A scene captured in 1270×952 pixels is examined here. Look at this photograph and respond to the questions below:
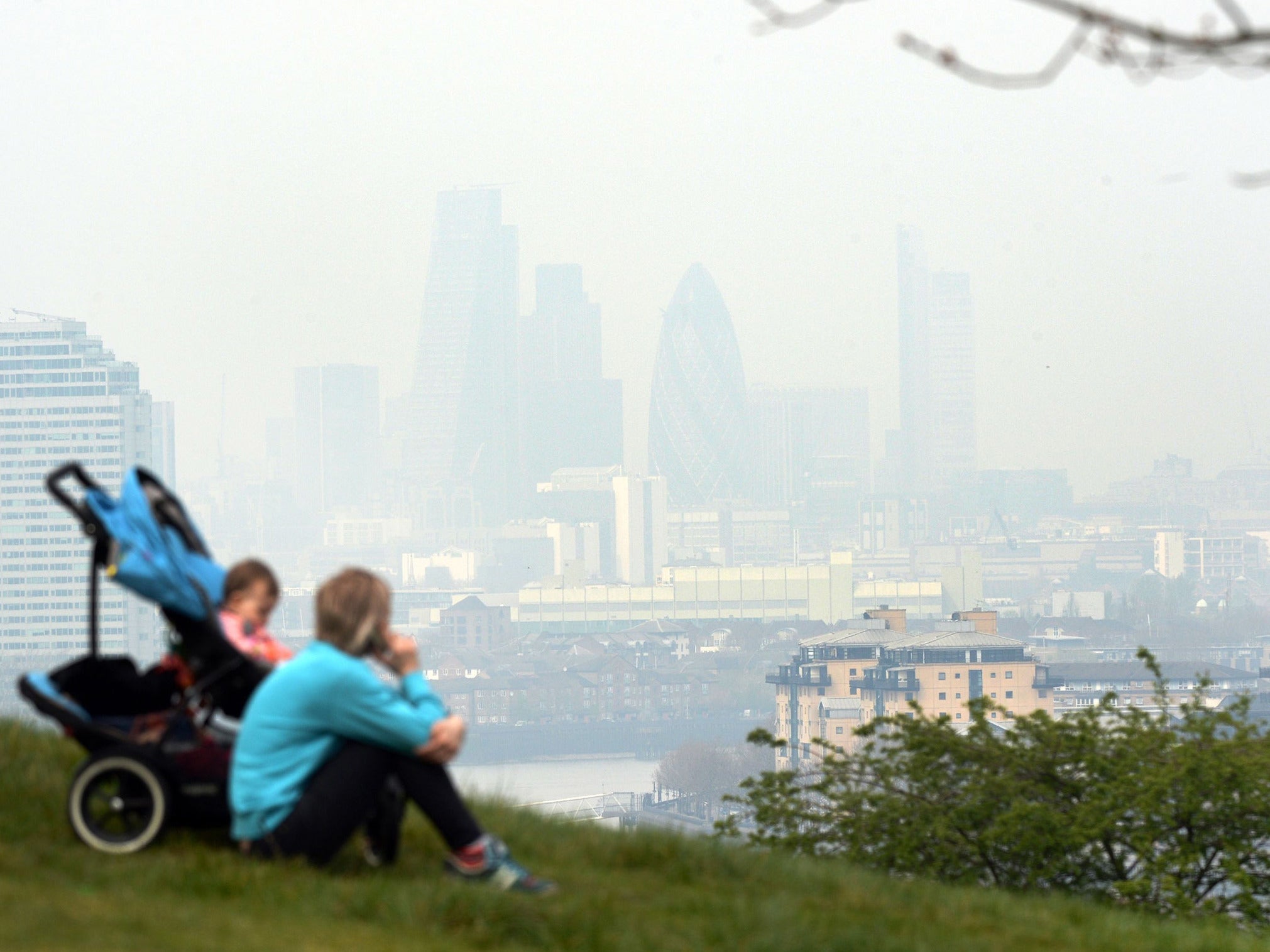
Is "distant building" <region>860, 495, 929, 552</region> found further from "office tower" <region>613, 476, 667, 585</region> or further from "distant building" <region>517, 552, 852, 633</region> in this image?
"office tower" <region>613, 476, 667, 585</region>

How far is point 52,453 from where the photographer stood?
468 feet

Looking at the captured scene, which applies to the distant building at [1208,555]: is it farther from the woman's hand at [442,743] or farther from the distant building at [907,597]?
the woman's hand at [442,743]

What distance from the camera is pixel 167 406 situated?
189875 mm

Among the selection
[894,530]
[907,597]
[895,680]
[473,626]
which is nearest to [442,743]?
[895,680]

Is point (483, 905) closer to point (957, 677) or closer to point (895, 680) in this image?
point (957, 677)

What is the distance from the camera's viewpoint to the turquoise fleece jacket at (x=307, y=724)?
4.29m

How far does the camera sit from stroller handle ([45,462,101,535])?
183 inches

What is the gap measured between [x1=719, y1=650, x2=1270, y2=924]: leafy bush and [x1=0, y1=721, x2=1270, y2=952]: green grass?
4.32m

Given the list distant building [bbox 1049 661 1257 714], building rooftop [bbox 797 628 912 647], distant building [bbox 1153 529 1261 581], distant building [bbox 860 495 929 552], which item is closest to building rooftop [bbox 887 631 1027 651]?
building rooftop [bbox 797 628 912 647]

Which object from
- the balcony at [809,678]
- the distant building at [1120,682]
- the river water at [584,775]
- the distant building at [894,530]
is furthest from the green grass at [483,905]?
the distant building at [894,530]

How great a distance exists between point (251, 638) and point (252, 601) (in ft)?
0.42

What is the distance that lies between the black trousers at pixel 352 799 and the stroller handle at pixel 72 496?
1.14m

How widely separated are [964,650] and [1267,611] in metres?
77.3

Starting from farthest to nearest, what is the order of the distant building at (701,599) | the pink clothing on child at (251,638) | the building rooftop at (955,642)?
the distant building at (701,599) → the building rooftop at (955,642) → the pink clothing on child at (251,638)
